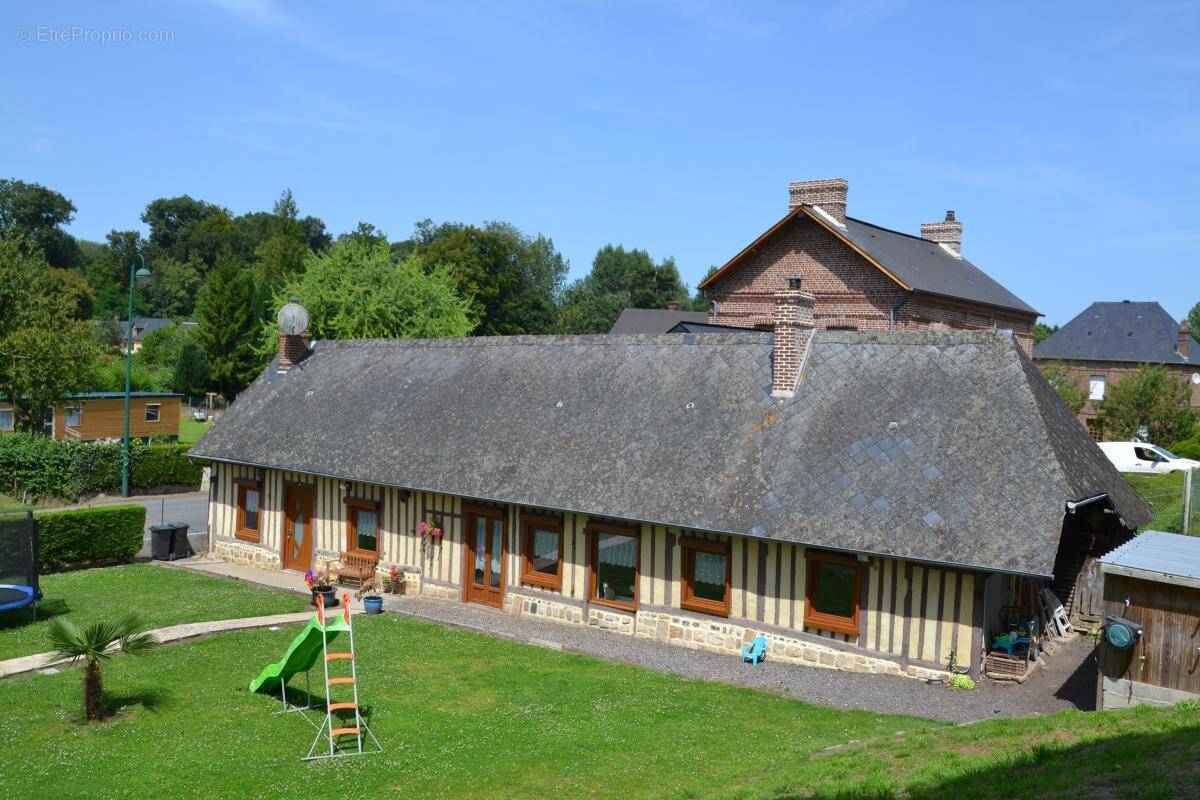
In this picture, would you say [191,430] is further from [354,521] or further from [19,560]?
[19,560]

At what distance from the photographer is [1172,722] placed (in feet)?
31.3

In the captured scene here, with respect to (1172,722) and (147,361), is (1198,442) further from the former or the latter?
(147,361)

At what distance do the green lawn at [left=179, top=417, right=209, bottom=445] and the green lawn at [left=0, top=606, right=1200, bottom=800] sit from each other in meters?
39.5

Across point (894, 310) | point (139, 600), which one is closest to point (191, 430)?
point (139, 600)

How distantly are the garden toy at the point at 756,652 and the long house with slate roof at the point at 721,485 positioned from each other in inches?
7.6

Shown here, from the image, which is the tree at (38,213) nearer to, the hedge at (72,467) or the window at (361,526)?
the hedge at (72,467)

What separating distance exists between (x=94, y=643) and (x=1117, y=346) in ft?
174

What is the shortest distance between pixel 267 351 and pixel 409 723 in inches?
1388

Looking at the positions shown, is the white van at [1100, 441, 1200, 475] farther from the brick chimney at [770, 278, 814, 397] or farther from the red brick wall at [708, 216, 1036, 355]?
the brick chimney at [770, 278, 814, 397]

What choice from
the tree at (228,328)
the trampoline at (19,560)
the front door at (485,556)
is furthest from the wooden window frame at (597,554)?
the tree at (228,328)

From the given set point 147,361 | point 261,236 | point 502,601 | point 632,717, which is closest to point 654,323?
point 147,361

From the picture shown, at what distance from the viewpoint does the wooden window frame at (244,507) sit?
23.2m

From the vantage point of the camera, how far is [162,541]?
77.8ft

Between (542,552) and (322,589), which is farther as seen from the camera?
(322,589)
